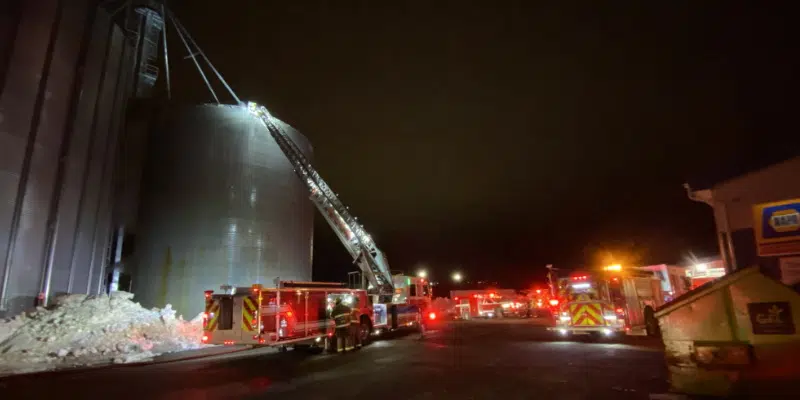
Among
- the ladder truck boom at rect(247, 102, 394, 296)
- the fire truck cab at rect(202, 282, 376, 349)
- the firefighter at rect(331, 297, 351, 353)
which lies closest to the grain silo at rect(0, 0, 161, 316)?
the fire truck cab at rect(202, 282, 376, 349)

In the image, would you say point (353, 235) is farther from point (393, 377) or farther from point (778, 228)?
point (778, 228)

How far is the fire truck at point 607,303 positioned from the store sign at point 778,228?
11.5 metres

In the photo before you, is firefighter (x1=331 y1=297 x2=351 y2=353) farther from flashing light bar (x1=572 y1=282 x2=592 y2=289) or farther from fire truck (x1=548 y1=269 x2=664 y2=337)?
flashing light bar (x1=572 y1=282 x2=592 y2=289)

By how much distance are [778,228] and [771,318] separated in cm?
111

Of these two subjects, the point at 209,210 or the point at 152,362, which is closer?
the point at 152,362

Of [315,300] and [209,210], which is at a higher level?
[209,210]

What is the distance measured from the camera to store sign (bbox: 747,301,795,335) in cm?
527

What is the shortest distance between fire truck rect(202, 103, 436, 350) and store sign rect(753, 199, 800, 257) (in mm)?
12203

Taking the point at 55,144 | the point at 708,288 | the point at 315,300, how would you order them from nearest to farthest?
the point at 708,288
the point at 315,300
the point at 55,144

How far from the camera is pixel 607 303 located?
16.5m

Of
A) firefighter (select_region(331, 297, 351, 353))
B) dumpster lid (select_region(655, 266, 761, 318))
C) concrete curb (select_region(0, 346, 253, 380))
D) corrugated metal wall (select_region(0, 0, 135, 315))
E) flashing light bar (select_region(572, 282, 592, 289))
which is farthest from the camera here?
flashing light bar (select_region(572, 282, 592, 289))

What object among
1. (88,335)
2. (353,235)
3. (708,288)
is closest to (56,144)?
(88,335)

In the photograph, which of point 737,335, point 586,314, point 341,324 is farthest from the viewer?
point 586,314

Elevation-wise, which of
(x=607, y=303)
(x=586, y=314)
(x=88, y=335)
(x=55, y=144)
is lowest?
(x=88, y=335)
